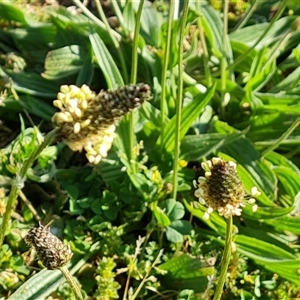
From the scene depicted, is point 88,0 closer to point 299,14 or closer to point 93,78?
point 93,78

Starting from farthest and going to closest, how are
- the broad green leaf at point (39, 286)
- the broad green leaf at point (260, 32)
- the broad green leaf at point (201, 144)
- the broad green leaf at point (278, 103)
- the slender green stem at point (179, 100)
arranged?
1. the broad green leaf at point (260, 32)
2. the broad green leaf at point (278, 103)
3. the broad green leaf at point (201, 144)
4. the broad green leaf at point (39, 286)
5. the slender green stem at point (179, 100)

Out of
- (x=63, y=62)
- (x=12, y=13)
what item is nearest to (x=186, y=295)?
(x=63, y=62)

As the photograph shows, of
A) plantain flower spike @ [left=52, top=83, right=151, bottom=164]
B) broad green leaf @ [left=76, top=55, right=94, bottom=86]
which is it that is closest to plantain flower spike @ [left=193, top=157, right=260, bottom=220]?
plantain flower spike @ [left=52, top=83, right=151, bottom=164]

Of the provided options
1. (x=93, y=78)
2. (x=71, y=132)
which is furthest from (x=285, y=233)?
(x=71, y=132)

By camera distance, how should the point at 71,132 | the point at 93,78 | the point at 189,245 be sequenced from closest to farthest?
the point at 71,132 < the point at 189,245 < the point at 93,78

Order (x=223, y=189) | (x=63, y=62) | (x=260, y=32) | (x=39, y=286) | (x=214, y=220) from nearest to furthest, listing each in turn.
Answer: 1. (x=223, y=189)
2. (x=39, y=286)
3. (x=214, y=220)
4. (x=63, y=62)
5. (x=260, y=32)

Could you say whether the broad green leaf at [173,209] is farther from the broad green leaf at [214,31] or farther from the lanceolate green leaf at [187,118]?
the broad green leaf at [214,31]

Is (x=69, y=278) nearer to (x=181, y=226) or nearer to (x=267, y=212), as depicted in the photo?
(x=181, y=226)

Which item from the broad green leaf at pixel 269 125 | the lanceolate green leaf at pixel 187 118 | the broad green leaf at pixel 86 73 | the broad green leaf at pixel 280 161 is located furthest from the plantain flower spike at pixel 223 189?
the broad green leaf at pixel 86 73
